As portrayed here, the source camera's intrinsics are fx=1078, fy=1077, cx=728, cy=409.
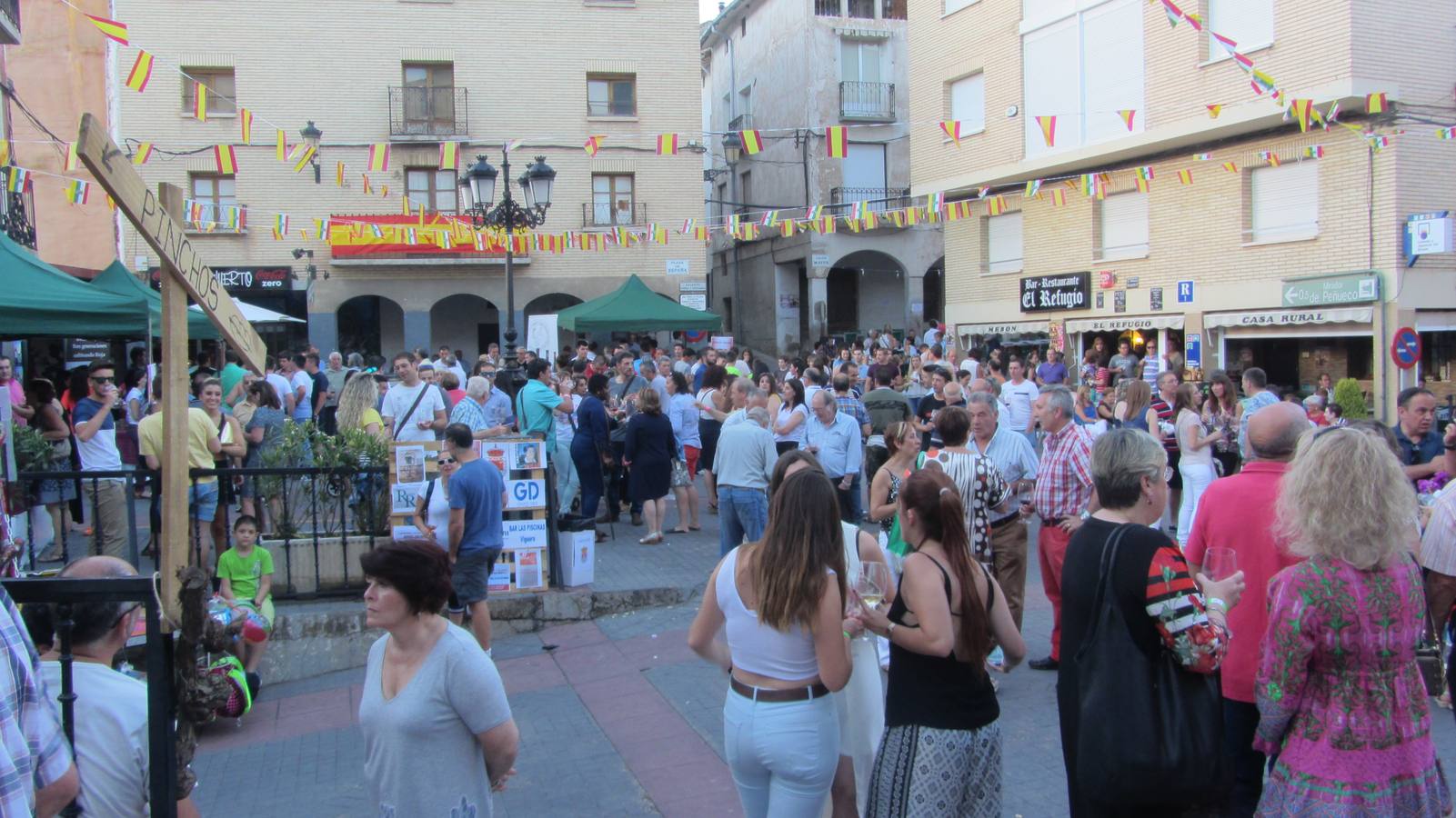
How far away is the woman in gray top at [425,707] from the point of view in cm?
323

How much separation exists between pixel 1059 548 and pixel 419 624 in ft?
13.4

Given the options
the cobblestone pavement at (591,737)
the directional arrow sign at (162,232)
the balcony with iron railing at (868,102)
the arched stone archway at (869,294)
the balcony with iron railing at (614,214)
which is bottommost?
the cobblestone pavement at (591,737)

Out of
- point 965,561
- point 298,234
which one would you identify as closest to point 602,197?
point 298,234

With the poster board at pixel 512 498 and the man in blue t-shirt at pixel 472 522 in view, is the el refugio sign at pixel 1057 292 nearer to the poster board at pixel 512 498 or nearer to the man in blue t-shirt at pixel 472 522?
the poster board at pixel 512 498

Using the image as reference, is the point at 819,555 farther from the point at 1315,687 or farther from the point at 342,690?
the point at 342,690

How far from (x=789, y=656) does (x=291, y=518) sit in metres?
6.09

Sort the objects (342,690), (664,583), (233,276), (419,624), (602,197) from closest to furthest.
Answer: (419,624)
(342,690)
(664,583)
(233,276)
(602,197)

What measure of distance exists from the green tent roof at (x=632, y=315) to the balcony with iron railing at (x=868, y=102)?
11.8 m

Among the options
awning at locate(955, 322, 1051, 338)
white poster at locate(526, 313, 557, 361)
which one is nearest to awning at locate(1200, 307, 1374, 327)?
awning at locate(955, 322, 1051, 338)

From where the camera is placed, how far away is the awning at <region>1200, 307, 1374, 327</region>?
56.6ft

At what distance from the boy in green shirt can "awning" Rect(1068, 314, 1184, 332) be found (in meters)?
17.5

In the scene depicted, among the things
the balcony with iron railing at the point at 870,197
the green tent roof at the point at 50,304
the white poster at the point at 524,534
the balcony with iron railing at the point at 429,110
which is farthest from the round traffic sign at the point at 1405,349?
the balcony with iron railing at the point at 429,110

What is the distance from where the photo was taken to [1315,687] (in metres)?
3.10

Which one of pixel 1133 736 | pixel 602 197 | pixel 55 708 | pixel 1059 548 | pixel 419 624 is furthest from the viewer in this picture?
pixel 602 197
